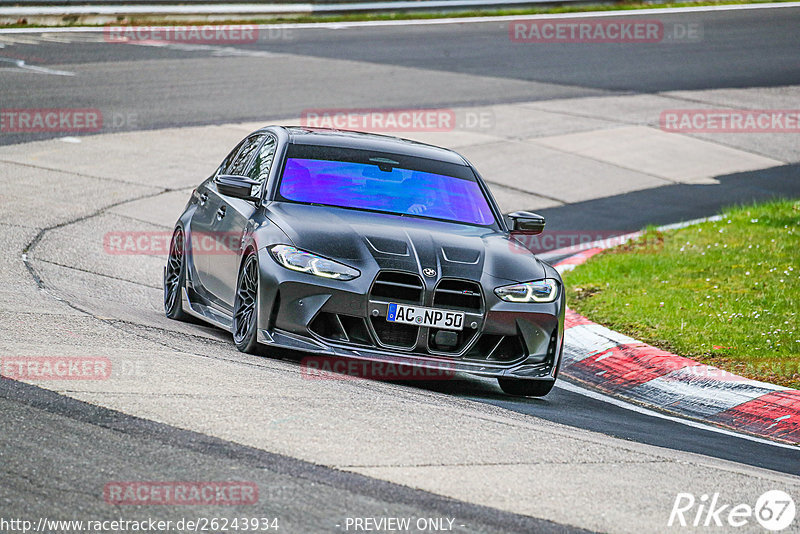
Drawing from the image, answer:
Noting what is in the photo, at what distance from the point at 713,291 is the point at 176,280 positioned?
4.80m

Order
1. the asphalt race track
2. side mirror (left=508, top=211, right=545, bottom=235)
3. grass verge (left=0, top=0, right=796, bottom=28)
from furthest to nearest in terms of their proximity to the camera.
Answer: grass verge (left=0, top=0, right=796, bottom=28) < side mirror (left=508, top=211, right=545, bottom=235) < the asphalt race track

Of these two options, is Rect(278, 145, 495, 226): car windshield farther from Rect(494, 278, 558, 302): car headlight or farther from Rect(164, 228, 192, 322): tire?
Rect(164, 228, 192, 322): tire

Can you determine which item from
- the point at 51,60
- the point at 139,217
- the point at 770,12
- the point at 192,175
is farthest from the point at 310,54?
the point at 770,12

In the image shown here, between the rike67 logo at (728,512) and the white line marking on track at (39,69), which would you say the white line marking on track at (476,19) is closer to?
the white line marking on track at (39,69)

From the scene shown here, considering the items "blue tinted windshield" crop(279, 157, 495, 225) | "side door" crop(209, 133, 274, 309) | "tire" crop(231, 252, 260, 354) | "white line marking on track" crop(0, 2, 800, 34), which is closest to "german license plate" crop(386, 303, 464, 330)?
"tire" crop(231, 252, 260, 354)

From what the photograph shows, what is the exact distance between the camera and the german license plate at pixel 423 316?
7461 millimetres

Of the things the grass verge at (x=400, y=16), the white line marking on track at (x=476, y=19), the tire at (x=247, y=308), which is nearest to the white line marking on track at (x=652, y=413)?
the tire at (x=247, y=308)

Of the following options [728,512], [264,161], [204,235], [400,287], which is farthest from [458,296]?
[728,512]

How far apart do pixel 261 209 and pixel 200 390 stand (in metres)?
2.33

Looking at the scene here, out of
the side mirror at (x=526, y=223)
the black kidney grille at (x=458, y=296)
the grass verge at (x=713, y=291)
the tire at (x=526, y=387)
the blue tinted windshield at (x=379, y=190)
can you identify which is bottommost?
the grass verge at (x=713, y=291)

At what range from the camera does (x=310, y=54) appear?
84.4 ft

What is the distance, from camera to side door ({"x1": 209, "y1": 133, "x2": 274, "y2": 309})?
27.7ft

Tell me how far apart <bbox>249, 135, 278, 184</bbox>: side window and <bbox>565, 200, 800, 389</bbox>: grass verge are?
3.15 m

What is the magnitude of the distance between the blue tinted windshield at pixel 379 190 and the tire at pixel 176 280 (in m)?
1.35
